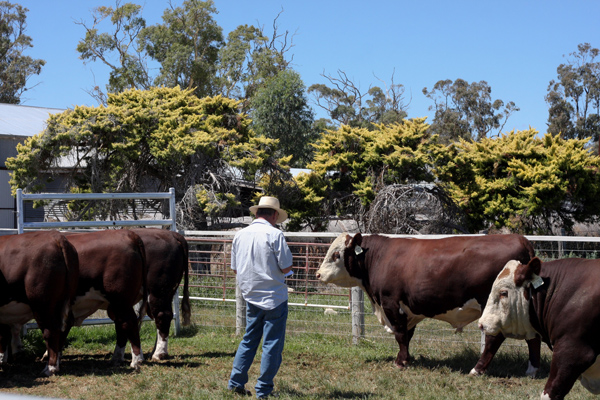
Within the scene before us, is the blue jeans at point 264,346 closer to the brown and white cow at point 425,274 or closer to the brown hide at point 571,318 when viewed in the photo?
the brown and white cow at point 425,274

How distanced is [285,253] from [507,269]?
200 centimetres

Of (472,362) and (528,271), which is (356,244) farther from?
(528,271)

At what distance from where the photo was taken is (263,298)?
6109mm

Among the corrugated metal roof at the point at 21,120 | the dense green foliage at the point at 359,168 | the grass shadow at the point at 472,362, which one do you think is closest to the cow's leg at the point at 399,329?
the grass shadow at the point at 472,362

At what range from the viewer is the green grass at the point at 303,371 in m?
6.38

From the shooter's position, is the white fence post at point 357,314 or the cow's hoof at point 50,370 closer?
the cow's hoof at point 50,370

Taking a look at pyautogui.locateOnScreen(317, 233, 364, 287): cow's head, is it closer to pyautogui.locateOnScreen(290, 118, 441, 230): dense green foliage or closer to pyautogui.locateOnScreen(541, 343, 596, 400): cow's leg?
pyautogui.locateOnScreen(541, 343, 596, 400): cow's leg

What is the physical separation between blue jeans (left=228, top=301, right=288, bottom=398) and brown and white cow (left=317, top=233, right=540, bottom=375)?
1.93m

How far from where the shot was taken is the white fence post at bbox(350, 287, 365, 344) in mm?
8875

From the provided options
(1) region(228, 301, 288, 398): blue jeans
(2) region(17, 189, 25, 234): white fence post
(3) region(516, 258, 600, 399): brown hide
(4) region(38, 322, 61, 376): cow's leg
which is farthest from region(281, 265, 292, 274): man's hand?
(2) region(17, 189, 25, 234): white fence post

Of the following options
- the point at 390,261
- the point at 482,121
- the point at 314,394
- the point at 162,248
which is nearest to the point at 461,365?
the point at 390,261

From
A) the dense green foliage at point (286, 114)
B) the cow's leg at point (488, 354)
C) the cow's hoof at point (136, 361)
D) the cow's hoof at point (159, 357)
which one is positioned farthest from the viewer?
the dense green foliage at point (286, 114)

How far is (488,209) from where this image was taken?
53.0ft

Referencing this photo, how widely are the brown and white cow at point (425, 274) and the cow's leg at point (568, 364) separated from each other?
192cm
